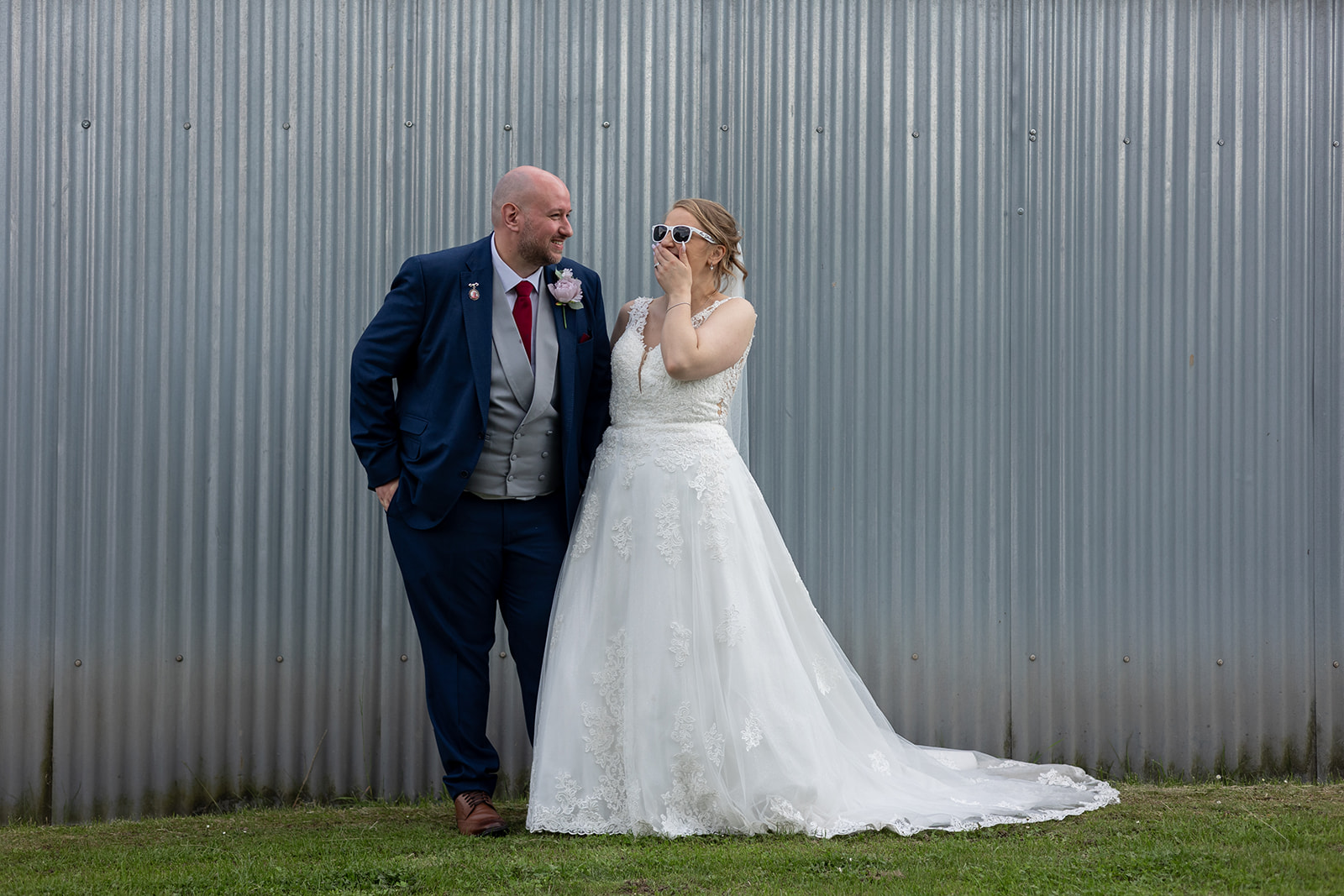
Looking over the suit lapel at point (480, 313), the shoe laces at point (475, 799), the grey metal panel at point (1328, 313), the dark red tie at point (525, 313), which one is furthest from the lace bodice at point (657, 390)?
the grey metal panel at point (1328, 313)

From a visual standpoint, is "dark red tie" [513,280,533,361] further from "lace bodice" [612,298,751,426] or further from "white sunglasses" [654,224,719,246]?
"white sunglasses" [654,224,719,246]

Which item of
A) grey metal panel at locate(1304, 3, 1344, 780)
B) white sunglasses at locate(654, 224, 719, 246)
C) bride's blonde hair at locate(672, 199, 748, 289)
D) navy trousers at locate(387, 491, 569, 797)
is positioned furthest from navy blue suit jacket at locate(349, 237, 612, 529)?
grey metal panel at locate(1304, 3, 1344, 780)

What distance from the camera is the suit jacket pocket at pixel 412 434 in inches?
126

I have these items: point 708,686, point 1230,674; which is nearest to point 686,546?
point 708,686

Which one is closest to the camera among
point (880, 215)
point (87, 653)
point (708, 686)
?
point (708, 686)

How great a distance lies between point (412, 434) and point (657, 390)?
780mm

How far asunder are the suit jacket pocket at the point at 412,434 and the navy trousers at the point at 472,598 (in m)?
0.17

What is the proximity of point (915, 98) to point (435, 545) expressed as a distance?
8.14ft

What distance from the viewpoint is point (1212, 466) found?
409cm

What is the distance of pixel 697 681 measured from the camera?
3.11 metres

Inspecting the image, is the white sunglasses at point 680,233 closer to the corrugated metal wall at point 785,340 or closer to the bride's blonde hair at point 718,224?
the bride's blonde hair at point 718,224

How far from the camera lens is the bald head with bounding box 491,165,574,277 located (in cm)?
324

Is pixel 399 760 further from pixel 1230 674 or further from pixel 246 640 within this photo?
pixel 1230 674

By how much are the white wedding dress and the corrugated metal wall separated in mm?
610
